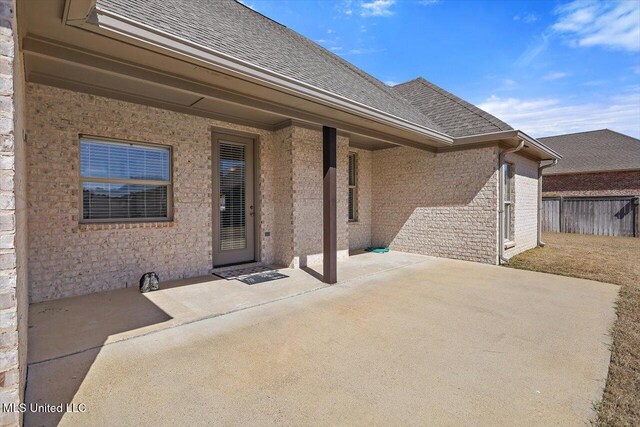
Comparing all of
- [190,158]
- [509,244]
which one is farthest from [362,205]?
[190,158]

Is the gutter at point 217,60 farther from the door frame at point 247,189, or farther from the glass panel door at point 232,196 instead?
the glass panel door at point 232,196

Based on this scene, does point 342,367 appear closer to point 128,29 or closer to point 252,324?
point 252,324

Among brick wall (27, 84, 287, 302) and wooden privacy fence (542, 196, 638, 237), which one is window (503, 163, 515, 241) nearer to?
brick wall (27, 84, 287, 302)

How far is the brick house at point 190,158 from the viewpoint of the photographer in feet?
8.84

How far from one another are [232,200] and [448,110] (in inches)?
249

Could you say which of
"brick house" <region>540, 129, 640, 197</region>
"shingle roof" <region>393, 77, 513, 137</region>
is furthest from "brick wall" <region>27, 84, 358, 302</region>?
"brick house" <region>540, 129, 640, 197</region>

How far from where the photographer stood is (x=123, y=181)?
4.88 m

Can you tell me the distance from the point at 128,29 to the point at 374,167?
7215 mm

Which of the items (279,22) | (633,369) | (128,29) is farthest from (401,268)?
(279,22)

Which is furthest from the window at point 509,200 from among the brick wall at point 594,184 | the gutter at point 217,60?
the brick wall at point 594,184

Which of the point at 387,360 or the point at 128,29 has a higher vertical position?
the point at 128,29

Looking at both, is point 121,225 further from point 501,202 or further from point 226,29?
point 501,202

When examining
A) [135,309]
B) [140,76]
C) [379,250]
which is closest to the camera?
[140,76]

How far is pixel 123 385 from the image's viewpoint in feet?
7.77
